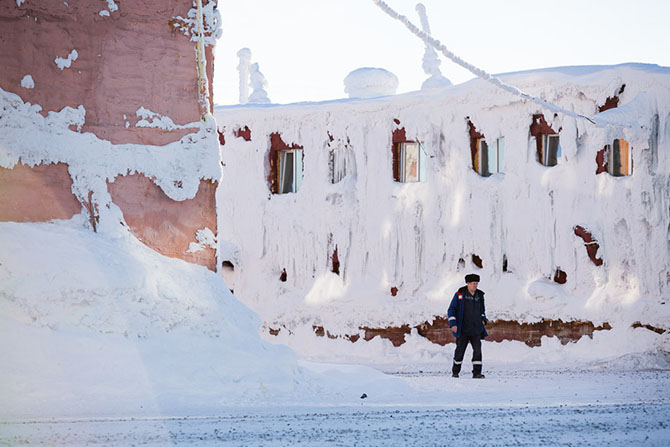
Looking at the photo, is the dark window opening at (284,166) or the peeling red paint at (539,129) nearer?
the peeling red paint at (539,129)

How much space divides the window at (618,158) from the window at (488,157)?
6.21 feet

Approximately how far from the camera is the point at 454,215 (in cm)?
1587

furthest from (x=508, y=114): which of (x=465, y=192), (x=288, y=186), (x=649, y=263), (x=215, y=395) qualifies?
(x=215, y=395)

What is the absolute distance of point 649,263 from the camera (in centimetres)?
1403

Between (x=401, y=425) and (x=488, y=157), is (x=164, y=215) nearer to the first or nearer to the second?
(x=401, y=425)

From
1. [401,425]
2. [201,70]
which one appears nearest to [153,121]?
[201,70]

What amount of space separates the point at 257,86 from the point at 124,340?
19764 mm

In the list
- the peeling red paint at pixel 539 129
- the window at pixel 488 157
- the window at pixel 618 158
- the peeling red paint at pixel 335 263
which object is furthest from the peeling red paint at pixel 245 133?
the window at pixel 618 158

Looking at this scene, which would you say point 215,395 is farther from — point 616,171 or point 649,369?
point 616,171

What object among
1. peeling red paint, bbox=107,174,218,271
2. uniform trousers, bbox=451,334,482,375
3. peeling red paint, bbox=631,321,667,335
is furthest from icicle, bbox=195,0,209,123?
peeling red paint, bbox=631,321,667,335

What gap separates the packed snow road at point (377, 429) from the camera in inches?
210

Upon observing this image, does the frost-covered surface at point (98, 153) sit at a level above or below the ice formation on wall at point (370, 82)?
below

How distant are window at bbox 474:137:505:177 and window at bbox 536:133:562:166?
73 cm

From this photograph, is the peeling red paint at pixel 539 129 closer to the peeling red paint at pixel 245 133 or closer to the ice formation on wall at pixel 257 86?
the peeling red paint at pixel 245 133
